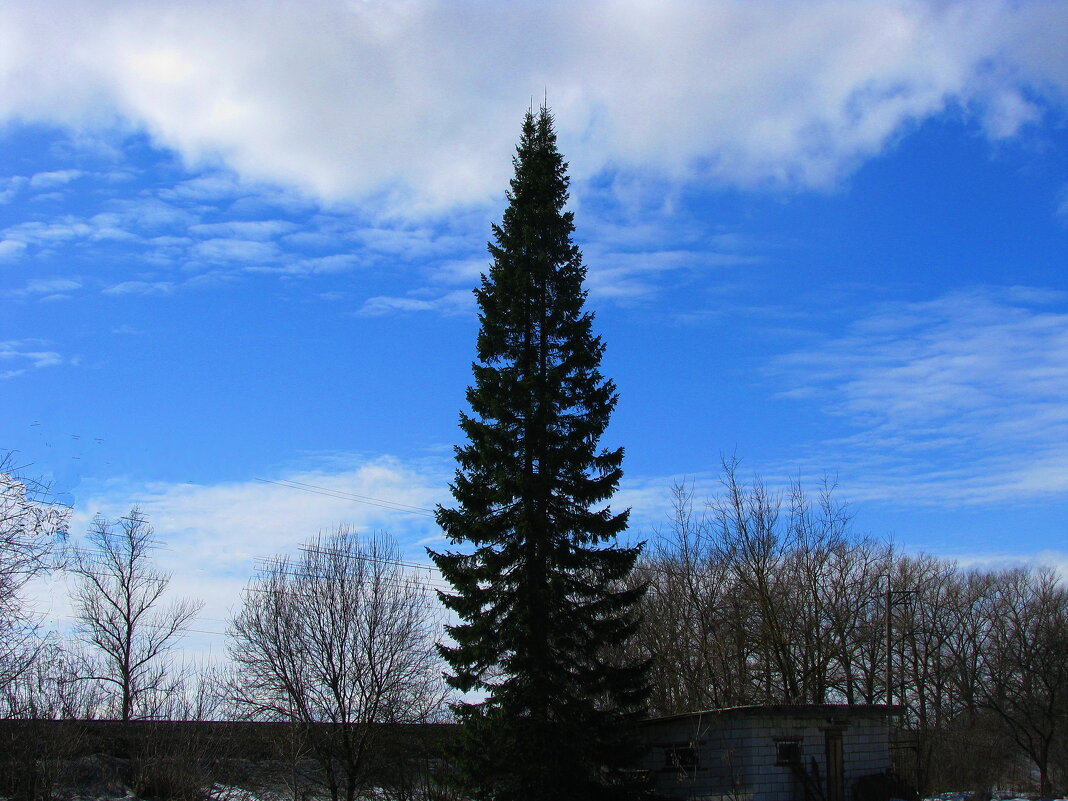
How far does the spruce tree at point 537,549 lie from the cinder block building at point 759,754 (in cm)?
291

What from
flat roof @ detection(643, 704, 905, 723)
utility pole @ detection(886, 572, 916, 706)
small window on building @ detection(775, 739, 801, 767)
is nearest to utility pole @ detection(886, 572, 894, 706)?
utility pole @ detection(886, 572, 916, 706)

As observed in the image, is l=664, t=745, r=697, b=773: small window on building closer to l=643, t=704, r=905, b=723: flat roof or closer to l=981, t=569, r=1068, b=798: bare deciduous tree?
l=643, t=704, r=905, b=723: flat roof

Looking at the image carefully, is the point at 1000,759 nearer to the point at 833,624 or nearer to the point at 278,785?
the point at 833,624

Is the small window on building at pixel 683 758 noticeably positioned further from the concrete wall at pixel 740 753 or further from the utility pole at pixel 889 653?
the utility pole at pixel 889 653

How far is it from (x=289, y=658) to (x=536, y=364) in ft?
53.4

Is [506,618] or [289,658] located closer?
[506,618]

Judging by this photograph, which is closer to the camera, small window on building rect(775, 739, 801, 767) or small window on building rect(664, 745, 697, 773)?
small window on building rect(775, 739, 801, 767)

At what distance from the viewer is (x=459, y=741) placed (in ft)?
64.5

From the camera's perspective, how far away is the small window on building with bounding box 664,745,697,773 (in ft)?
77.6

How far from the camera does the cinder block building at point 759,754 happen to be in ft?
74.2

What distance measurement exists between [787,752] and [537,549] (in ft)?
31.4

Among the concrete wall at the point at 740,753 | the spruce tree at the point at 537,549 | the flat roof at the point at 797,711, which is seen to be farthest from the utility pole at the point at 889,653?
the spruce tree at the point at 537,549

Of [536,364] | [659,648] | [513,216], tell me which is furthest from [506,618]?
[659,648]

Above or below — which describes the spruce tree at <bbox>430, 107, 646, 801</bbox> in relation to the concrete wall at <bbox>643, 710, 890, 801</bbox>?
above
